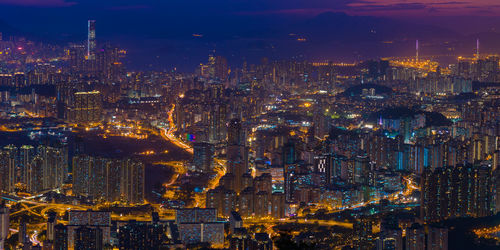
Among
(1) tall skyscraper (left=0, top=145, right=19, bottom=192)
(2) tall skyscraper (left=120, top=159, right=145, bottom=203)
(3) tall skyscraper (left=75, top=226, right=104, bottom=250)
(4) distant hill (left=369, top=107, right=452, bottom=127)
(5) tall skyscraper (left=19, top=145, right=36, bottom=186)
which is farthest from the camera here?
(4) distant hill (left=369, top=107, right=452, bottom=127)

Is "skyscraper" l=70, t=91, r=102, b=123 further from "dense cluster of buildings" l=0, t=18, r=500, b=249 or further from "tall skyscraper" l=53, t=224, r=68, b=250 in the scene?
"tall skyscraper" l=53, t=224, r=68, b=250

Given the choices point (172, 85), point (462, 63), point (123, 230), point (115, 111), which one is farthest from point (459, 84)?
point (123, 230)

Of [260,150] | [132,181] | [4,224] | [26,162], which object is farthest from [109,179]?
[260,150]

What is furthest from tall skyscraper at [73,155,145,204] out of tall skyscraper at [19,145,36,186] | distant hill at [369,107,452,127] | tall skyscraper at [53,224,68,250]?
distant hill at [369,107,452,127]

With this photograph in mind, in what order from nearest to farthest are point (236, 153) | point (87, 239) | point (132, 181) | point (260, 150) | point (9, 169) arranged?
1. point (87, 239)
2. point (132, 181)
3. point (9, 169)
4. point (236, 153)
5. point (260, 150)

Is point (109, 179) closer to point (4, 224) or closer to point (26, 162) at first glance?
point (26, 162)

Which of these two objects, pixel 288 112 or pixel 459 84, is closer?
pixel 288 112

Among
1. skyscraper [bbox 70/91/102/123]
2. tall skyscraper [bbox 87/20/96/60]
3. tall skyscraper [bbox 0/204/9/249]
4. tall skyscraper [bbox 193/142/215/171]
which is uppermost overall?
tall skyscraper [bbox 87/20/96/60]

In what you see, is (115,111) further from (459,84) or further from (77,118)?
(459,84)
